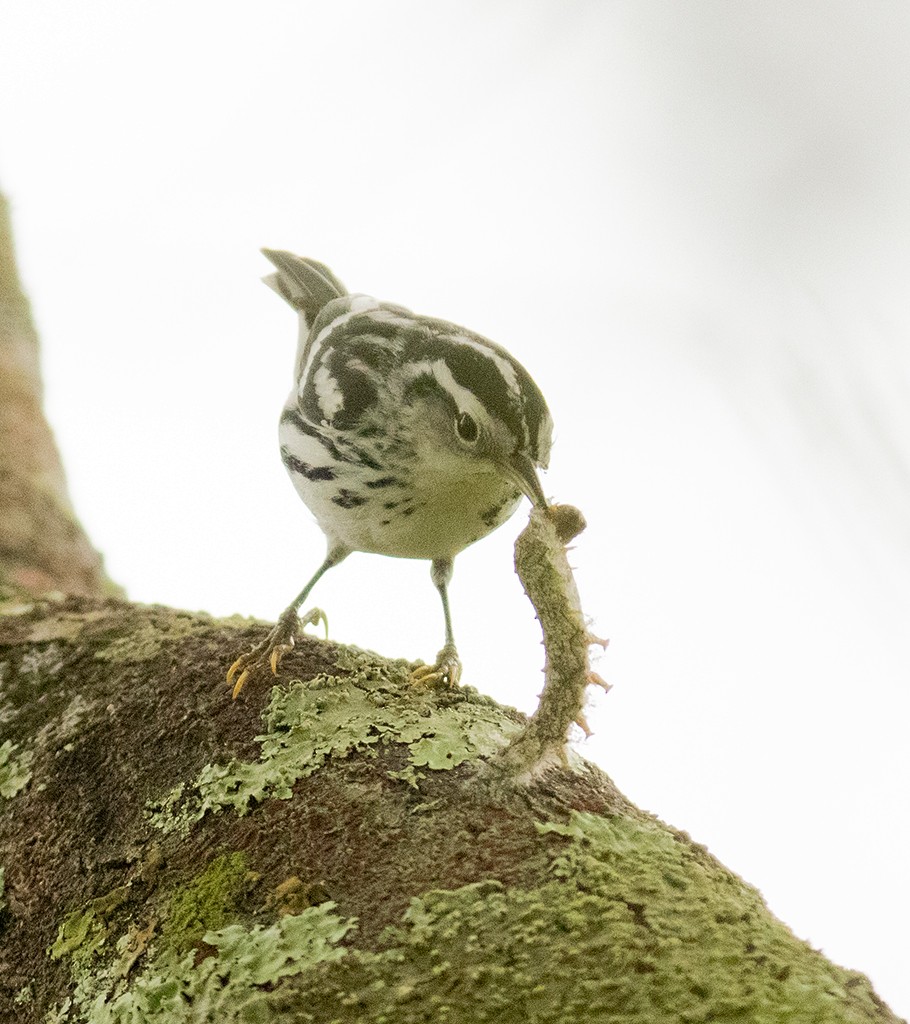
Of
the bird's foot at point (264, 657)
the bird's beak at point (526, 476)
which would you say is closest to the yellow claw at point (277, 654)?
the bird's foot at point (264, 657)

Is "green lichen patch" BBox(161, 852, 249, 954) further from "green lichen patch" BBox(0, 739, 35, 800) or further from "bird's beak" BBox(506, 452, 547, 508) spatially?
"bird's beak" BBox(506, 452, 547, 508)

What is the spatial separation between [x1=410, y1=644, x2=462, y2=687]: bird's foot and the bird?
10mm

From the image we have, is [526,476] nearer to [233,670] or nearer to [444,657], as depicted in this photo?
[444,657]

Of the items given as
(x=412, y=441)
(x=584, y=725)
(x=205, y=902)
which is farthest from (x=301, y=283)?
(x=205, y=902)

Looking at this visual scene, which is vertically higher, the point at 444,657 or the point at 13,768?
the point at 444,657

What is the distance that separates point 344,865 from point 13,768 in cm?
80

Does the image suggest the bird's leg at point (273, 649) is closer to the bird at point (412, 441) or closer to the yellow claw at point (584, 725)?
the bird at point (412, 441)

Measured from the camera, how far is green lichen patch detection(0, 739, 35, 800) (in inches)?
70.7

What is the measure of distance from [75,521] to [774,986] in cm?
269

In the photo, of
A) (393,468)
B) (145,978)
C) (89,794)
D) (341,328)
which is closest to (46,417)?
(341,328)

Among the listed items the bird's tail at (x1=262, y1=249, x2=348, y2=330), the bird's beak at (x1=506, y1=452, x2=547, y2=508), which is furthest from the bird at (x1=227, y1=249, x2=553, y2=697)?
the bird's tail at (x1=262, y1=249, x2=348, y2=330)

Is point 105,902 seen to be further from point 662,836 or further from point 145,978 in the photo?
point 662,836

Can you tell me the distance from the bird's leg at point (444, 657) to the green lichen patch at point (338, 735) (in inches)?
4.9

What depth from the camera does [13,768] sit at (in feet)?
6.02
